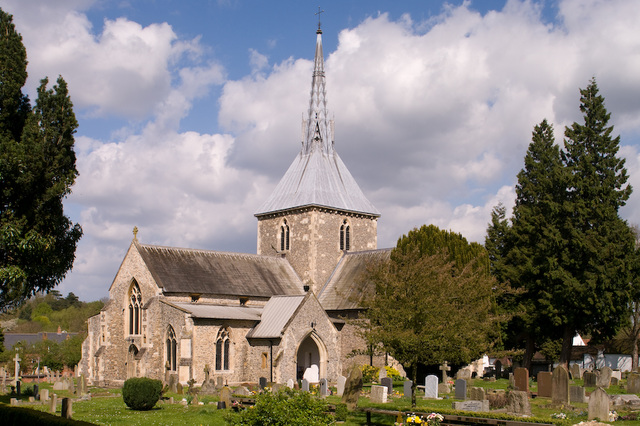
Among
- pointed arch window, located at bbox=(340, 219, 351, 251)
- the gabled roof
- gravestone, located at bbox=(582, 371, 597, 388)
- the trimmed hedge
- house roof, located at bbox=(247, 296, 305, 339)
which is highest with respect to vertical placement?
the gabled roof

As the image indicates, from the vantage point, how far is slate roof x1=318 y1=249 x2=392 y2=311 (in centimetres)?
3878

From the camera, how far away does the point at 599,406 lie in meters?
18.7

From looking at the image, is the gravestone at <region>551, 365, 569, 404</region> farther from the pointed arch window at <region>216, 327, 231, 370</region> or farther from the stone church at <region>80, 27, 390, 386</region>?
the pointed arch window at <region>216, 327, 231, 370</region>

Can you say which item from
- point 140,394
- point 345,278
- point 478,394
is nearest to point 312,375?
point 478,394

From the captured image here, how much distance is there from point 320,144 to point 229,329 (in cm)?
1635

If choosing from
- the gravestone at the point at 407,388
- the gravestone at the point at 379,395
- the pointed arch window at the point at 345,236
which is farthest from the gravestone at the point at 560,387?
the pointed arch window at the point at 345,236

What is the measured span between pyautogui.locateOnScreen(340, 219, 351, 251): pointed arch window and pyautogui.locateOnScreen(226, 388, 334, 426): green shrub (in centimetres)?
3081

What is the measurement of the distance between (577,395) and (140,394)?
14.8m

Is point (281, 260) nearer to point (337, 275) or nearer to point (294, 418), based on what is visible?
point (337, 275)

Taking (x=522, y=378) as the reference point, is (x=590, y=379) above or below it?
below

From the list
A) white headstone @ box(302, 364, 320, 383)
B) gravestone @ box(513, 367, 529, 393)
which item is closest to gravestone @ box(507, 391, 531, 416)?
gravestone @ box(513, 367, 529, 393)

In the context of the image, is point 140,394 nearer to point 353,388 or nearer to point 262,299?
point 353,388

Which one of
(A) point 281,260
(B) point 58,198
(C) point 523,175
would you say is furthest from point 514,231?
(B) point 58,198

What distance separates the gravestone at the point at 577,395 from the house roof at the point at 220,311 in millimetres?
16073
